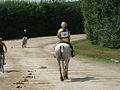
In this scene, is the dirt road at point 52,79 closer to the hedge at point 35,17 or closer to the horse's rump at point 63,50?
the horse's rump at point 63,50

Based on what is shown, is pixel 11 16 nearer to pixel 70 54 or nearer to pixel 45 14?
pixel 45 14

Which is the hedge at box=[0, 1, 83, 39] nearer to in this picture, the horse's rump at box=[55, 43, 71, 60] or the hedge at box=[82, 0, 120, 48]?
the hedge at box=[82, 0, 120, 48]

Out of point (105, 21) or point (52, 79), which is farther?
point (105, 21)

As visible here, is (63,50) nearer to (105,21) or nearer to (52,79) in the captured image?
(52,79)

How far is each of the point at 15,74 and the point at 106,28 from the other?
15.4 metres

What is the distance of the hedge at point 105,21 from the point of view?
29.3 meters

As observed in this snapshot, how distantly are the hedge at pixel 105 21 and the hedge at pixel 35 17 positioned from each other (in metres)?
19.5

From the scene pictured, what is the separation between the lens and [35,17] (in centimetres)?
5419

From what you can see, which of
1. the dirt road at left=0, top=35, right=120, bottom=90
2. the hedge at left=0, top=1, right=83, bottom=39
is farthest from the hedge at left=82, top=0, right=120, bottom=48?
the hedge at left=0, top=1, right=83, bottom=39

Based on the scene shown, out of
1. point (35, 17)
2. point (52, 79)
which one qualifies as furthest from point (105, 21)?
point (35, 17)

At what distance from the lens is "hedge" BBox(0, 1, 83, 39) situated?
51.6 meters

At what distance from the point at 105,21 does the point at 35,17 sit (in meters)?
24.9

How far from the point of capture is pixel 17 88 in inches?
489

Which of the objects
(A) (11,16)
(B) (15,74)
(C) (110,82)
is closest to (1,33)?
(A) (11,16)
